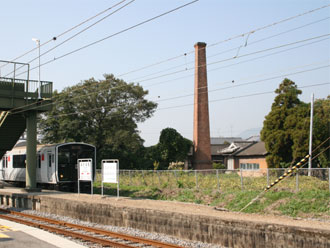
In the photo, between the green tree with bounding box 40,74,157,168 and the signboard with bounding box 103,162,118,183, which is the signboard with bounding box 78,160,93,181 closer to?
the signboard with bounding box 103,162,118,183

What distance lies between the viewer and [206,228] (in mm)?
10789

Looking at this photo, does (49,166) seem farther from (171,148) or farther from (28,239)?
(171,148)

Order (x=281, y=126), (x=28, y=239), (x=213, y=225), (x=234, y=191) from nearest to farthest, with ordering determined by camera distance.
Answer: (x=28, y=239) < (x=213, y=225) < (x=234, y=191) < (x=281, y=126)

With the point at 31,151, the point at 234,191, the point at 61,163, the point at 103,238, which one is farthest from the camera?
the point at 61,163

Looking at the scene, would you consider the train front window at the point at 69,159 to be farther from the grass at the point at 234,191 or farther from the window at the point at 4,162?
the window at the point at 4,162

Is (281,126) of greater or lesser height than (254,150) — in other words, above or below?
above

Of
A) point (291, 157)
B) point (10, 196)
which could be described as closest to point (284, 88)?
point (291, 157)

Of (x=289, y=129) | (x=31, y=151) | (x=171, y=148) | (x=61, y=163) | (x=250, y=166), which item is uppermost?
(x=289, y=129)

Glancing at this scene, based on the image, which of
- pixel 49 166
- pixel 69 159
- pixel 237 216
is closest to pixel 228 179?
pixel 237 216

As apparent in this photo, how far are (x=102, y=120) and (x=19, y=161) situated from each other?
839 inches

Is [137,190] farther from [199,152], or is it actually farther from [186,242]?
[199,152]

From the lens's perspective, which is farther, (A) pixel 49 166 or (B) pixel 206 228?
(A) pixel 49 166

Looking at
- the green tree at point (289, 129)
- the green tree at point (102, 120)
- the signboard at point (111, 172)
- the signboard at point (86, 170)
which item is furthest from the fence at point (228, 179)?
the green tree at point (102, 120)

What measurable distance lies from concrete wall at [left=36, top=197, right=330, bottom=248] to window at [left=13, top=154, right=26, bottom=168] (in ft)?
38.8
